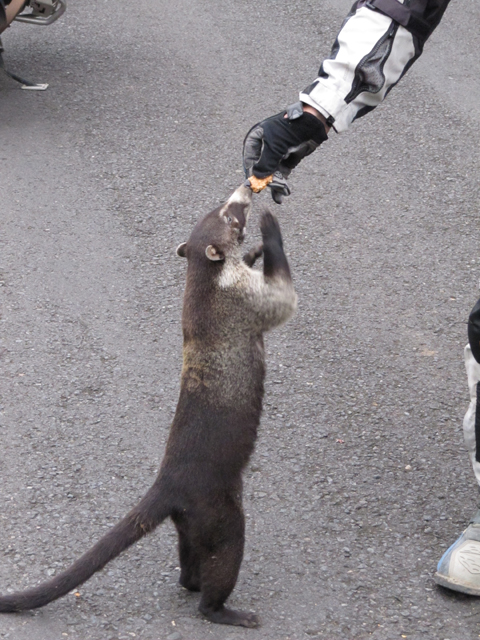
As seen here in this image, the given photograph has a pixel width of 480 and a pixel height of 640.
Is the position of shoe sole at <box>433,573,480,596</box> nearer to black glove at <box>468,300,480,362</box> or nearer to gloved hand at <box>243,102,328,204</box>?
black glove at <box>468,300,480,362</box>

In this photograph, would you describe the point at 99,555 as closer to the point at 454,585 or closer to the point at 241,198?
the point at 454,585

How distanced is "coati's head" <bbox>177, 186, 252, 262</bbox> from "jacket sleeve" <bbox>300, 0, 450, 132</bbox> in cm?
52

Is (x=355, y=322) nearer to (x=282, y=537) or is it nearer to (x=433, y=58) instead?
(x=282, y=537)

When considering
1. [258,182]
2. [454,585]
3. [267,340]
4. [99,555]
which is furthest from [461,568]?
[267,340]

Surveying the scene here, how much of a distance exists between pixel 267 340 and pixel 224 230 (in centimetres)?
117

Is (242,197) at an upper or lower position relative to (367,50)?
lower

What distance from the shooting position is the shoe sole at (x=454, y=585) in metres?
2.81

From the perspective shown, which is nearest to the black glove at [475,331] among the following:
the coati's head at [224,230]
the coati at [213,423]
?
the coati at [213,423]

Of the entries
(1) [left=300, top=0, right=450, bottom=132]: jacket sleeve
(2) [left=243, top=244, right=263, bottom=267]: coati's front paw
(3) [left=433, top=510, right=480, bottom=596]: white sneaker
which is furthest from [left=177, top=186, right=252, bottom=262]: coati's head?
(3) [left=433, top=510, right=480, bottom=596]: white sneaker

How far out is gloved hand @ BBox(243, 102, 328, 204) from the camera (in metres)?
2.71

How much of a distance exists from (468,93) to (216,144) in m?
2.15

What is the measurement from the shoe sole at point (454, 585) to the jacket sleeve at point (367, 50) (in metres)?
1.57

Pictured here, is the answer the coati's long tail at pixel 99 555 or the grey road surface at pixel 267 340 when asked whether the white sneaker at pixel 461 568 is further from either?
the coati's long tail at pixel 99 555

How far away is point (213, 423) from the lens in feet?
8.97
